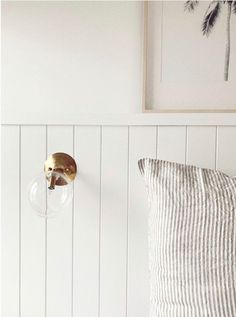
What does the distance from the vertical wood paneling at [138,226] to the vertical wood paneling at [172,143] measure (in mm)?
21

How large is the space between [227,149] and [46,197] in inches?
21.3

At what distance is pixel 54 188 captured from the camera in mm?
977

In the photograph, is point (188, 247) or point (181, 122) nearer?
point (188, 247)

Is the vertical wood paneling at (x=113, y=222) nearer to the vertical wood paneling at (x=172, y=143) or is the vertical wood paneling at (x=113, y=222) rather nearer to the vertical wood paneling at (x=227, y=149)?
the vertical wood paneling at (x=172, y=143)

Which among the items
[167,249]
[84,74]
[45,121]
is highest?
[84,74]

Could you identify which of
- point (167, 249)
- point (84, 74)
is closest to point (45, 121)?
point (84, 74)

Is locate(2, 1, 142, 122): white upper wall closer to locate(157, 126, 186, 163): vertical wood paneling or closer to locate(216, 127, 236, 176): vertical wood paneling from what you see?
locate(157, 126, 186, 163): vertical wood paneling

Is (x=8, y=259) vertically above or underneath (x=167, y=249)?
underneath

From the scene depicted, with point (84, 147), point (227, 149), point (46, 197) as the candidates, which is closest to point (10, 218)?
point (46, 197)

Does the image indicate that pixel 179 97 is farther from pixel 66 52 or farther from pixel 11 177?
pixel 11 177

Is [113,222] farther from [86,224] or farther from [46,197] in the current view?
[46,197]

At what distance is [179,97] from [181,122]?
9 centimetres

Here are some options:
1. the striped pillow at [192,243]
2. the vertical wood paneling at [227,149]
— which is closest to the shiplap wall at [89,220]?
the vertical wood paneling at [227,149]

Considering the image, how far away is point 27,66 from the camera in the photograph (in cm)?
111
